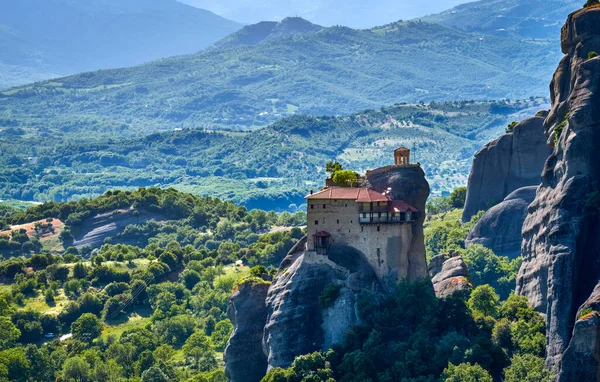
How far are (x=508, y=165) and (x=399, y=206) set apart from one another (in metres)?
46.8

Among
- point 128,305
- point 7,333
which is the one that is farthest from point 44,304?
point 7,333

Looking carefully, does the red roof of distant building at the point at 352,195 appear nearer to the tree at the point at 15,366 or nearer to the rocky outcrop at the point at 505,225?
the tree at the point at 15,366

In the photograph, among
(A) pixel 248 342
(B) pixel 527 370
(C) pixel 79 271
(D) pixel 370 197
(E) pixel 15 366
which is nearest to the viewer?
(B) pixel 527 370

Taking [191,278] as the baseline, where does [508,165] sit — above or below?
above

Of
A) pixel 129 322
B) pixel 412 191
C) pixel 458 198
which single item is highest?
pixel 458 198

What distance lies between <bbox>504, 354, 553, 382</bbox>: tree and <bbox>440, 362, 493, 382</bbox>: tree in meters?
1.39

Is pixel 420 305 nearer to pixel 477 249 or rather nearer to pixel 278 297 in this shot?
pixel 278 297

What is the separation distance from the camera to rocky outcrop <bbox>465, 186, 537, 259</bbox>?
435ft

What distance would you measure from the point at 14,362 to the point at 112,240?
244ft

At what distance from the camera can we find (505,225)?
135000 mm

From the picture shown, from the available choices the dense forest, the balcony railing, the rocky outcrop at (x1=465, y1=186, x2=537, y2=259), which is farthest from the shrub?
the rocky outcrop at (x1=465, y1=186, x2=537, y2=259)

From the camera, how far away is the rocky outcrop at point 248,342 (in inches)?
3846

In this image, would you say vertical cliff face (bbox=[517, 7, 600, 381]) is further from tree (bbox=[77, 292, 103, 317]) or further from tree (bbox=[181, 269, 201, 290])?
tree (bbox=[181, 269, 201, 290])

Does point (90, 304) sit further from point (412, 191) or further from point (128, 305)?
point (412, 191)
